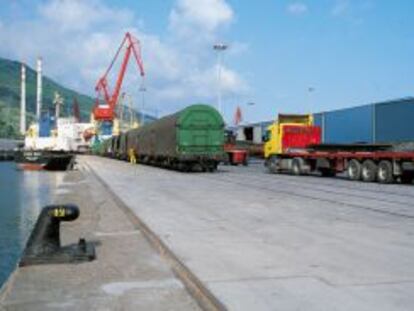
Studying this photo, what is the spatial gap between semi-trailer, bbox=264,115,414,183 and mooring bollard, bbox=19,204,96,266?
21124 mm

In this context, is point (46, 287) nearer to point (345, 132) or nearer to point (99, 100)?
point (345, 132)

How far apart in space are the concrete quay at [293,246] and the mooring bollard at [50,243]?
161cm

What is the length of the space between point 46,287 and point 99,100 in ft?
430

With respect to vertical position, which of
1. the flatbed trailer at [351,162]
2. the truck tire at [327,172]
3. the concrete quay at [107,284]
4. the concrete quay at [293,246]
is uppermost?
the flatbed trailer at [351,162]

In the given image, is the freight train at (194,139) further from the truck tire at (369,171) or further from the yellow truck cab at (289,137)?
the truck tire at (369,171)

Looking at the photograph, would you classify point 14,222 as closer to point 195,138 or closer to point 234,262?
point 234,262

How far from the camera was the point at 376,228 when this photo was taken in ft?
45.8

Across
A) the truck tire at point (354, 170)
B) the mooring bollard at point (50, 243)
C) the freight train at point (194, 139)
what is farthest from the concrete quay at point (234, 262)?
the freight train at point (194, 139)

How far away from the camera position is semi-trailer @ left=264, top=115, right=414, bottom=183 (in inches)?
1204

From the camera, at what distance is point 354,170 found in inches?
1326

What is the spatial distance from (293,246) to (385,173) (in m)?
20.7

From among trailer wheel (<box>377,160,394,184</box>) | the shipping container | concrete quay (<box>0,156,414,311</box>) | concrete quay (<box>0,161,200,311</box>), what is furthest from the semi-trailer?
concrete quay (<box>0,161,200,311</box>)

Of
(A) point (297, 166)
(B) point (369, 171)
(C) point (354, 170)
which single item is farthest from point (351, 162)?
(A) point (297, 166)

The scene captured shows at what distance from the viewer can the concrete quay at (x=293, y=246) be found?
7.77 metres
